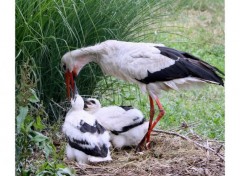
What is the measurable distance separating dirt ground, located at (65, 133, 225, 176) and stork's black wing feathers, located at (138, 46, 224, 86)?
360mm

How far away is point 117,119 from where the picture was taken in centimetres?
322

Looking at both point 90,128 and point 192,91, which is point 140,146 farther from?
point 192,91

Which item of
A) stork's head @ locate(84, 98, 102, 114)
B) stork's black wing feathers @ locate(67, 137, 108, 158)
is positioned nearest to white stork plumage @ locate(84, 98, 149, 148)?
stork's head @ locate(84, 98, 102, 114)

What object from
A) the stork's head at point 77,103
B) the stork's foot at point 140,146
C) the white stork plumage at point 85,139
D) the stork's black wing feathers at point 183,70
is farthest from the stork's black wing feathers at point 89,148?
the stork's black wing feathers at point 183,70

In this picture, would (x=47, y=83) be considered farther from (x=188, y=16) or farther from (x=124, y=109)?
(x=188, y=16)

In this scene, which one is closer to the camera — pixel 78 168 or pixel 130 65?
pixel 78 168

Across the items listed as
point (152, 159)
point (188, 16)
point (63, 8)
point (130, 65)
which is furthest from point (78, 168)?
point (188, 16)

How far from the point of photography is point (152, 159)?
3.09 metres

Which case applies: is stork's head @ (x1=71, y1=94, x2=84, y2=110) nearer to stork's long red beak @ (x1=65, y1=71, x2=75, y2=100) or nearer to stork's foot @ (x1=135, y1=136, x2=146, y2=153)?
stork's long red beak @ (x1=65, y1=71, x2=75, y2=100)

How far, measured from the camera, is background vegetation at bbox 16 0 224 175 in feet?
9.93

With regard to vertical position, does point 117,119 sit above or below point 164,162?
above

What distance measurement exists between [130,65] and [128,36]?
352 millimetres

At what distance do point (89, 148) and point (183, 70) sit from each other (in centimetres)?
59

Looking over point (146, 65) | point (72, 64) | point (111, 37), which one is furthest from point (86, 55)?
point (146, 65)
